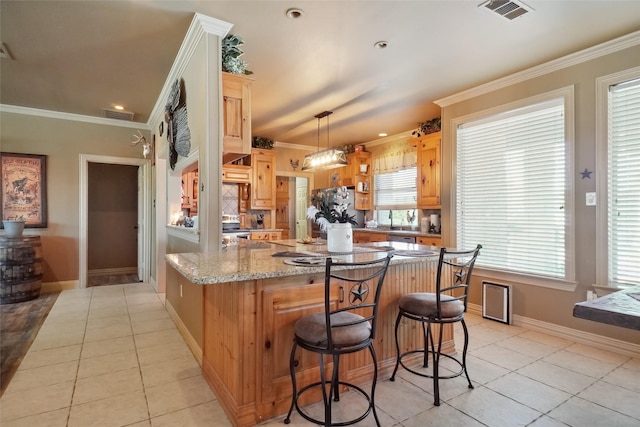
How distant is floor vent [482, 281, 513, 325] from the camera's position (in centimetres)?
349

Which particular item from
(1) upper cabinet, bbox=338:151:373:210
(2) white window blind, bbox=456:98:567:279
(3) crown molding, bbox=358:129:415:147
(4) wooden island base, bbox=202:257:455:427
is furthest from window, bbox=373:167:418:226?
(4) wooden island base, bbox=202:257:455:427

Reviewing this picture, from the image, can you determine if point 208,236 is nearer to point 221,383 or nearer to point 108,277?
point 221,383

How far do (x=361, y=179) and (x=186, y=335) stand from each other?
455cm

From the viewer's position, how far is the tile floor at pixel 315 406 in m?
1.83

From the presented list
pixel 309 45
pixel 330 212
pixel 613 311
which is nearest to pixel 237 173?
pixel 309 45

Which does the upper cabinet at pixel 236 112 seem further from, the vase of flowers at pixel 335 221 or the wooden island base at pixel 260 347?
the wooden island base at pixel 260 347

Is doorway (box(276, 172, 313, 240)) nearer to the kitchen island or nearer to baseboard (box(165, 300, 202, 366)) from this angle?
baseboard (box(165, 300, 202, 366))

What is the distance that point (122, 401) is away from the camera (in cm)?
199

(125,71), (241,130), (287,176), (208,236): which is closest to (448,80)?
(241,130)

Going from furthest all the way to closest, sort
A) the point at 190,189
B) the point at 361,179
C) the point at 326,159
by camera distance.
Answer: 1. the point at 361,179
2. the point at 190,189
3. the point at 326,159

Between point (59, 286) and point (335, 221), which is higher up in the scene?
point (335, 221)

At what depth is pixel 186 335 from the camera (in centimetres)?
293

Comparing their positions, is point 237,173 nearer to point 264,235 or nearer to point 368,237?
point 264,235

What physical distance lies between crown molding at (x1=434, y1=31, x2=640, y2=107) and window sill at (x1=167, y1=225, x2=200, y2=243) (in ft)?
11.4
